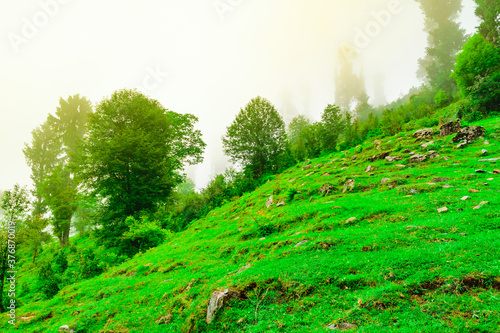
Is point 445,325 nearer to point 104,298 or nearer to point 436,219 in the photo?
point 436,219

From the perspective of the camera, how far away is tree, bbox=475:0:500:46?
96.8 feet

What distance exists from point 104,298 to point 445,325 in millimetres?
13192

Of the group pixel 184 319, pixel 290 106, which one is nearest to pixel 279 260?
pixel 184 319

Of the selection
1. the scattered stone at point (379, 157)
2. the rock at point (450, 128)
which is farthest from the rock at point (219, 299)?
the rock at point (450, 128)

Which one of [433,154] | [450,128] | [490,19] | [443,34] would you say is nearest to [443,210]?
[433,154]

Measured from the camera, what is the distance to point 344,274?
19.2 ft

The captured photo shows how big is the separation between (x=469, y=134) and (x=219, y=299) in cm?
2327

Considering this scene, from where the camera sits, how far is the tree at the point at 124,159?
20.0 meters

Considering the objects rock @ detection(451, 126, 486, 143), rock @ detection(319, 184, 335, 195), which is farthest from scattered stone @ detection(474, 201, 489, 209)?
rock @ detection(451, 126, 486, 143)

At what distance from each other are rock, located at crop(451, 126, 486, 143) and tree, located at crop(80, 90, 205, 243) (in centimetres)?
2820

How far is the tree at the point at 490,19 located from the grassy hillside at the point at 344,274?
3238 cm

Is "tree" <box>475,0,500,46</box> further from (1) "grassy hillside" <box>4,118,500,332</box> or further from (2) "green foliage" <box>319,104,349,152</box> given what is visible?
(1) "grassy hillside" <box>4,118,500,332</box>

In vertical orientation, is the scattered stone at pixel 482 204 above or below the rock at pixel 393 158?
below

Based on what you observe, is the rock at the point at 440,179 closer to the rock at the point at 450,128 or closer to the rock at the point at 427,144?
the rock at the point at 427,144
